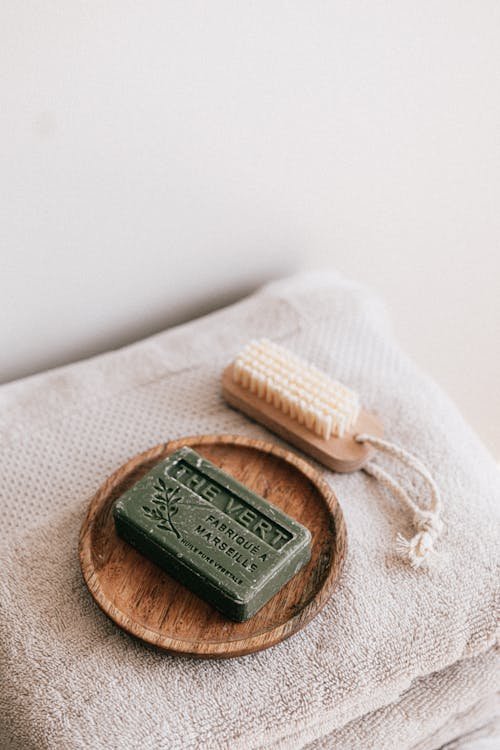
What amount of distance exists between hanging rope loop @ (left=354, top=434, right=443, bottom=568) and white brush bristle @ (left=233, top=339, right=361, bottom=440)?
3 cm

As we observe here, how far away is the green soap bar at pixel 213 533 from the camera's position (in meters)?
0.55

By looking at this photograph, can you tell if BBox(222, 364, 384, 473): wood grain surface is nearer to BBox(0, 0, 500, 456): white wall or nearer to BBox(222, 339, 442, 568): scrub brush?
BBox(222, 339, 442, 568): scrub brush

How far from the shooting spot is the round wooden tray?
1.81ft

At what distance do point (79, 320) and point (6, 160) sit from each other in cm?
21

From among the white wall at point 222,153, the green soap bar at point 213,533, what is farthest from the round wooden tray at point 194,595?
the white wall at point 222,153

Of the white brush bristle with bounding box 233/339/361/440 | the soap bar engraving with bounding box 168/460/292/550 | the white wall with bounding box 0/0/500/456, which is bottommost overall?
the soap bar engraving with bounding box 168/460/292/550

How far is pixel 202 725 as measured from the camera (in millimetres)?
528

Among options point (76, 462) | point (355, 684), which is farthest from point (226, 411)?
point (355, 684)

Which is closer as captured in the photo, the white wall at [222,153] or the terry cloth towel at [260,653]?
the terry cloth towel at [260,653]

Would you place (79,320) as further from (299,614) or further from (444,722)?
(444,722)

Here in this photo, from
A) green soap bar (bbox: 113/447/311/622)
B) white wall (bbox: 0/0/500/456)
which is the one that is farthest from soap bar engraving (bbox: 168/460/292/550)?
white wall (bbox: 0/0/500/456)

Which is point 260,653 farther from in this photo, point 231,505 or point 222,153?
point 222,153

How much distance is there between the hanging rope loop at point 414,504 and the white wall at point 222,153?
304mm

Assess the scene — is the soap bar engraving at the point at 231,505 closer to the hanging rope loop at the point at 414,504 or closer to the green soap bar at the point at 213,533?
the green soap bar at the point at 213,533
